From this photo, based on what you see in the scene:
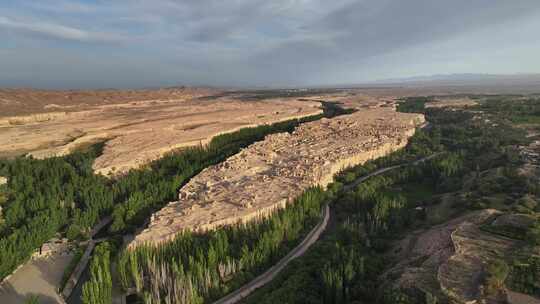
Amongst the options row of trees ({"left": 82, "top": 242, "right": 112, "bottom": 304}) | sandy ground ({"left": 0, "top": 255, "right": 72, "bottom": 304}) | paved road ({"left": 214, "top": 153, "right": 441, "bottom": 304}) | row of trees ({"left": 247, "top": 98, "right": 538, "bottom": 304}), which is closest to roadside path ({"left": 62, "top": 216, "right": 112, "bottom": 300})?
sandy ground ({"left": 0, "top": 255, "right": 72, "bottom": 304})

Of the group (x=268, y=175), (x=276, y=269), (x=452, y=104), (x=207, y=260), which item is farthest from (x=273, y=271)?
(x=452, y=104)

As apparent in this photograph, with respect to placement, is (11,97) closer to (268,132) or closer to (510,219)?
(268,132)

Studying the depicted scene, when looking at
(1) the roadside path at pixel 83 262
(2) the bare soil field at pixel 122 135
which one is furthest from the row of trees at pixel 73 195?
(2) the bare soil field at pixel 122 135

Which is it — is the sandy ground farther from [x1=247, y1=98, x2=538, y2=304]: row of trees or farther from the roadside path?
[x1=247, y1=98, x2=538, y2=304]: row of trees

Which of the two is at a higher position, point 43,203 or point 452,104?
point 452,104

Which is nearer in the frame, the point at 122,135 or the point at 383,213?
the point at 383,213

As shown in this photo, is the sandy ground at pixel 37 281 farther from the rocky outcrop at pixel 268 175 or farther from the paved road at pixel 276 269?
the paved road at pixel 276 269

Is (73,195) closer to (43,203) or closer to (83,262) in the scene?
(43,203)
